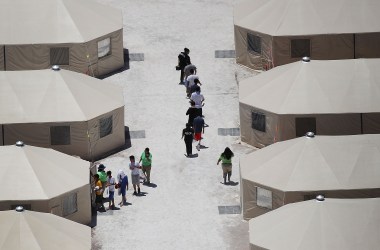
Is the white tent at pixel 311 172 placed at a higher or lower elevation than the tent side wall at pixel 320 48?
lower

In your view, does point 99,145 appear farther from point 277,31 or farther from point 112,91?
point 277,31

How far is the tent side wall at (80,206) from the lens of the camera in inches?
2776

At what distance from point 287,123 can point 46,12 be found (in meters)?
12.3

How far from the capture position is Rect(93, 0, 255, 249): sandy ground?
232ft

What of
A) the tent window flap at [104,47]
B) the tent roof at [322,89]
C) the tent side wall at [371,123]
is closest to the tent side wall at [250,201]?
the tent roof at [322,89]

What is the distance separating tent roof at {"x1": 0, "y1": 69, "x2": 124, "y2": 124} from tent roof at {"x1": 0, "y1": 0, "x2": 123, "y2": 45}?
4610 mm

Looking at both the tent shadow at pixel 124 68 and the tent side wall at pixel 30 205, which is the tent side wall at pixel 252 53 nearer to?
the tent shadow at pixel 124 68

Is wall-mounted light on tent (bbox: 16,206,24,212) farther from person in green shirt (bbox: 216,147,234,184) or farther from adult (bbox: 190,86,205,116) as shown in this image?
adult (bbox: 190,86,205,116)

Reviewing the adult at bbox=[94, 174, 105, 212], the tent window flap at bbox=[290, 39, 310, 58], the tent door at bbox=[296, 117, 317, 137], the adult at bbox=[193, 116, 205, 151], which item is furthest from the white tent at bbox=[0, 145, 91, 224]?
the tent window flap at bbox=[290, 39, 310, 58]

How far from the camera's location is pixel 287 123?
7556 cm

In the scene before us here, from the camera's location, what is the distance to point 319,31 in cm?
8119

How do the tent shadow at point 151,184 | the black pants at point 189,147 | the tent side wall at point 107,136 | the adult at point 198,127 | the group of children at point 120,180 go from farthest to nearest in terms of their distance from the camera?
1. the adult at point 198,127
2. the tent side wall at point 107,136
3. the black pants at point 189,147
4. the tent shadow at point 151,184
5. the group of children at point 120,180

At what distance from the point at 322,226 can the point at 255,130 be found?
33.0ft

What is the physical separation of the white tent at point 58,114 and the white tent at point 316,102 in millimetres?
5504
